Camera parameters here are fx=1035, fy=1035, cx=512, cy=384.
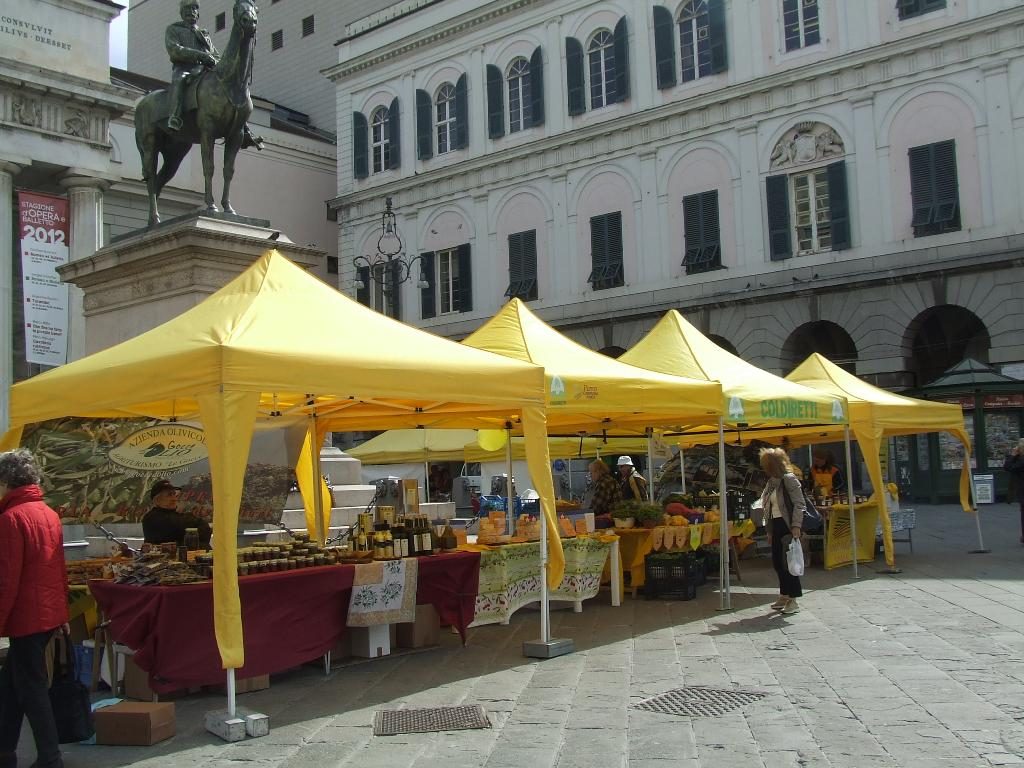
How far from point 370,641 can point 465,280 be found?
24849 mm

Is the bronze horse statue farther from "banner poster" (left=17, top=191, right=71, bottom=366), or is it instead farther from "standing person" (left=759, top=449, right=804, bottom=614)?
"banner poster" (left=17, top=191, right=71, bottom=366)

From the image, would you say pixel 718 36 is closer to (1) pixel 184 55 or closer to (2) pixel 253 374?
(1) pixel 184 55

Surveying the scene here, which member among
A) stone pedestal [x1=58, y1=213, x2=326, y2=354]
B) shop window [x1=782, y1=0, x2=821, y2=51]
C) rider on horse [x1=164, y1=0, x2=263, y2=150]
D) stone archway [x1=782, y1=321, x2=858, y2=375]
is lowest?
stone pedestal [x1=58, y1=213, x2=326, y2=354]

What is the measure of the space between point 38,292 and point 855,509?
13.8m

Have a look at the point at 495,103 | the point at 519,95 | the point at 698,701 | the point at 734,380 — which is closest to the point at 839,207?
the point at 519,95

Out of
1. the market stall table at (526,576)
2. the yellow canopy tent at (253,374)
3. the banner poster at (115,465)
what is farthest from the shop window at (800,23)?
the banner poster at (115,465)

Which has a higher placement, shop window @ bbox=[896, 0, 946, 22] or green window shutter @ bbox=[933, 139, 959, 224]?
shop window @ bbox=[896, 0, 946, 22]

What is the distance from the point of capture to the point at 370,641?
24.8 feet

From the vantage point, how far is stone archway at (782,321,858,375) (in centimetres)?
2589

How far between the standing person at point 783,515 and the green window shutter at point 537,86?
2232 cm

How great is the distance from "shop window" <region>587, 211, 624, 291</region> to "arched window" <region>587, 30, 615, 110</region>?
129 inches

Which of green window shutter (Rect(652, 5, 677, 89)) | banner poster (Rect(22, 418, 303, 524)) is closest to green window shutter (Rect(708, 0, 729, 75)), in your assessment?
A: green window shutter (Rect(652, 5, 677, 89))

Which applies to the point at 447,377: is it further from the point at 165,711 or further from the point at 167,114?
the point at 167,114

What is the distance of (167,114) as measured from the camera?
36.8ft
